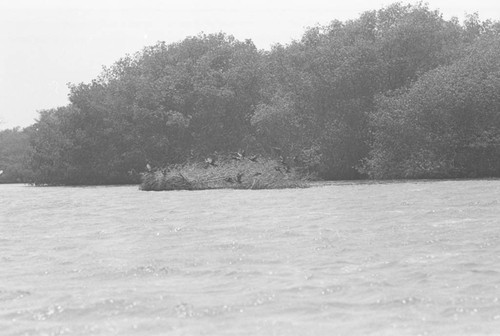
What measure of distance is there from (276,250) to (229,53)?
71.0 meters

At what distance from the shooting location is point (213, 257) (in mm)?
16688

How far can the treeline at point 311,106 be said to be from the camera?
6138 cm

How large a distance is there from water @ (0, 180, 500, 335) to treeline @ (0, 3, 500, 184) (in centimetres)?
3610

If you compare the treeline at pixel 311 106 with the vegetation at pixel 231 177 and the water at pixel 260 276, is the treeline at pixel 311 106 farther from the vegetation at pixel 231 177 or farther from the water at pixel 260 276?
the water at pixel 260 276

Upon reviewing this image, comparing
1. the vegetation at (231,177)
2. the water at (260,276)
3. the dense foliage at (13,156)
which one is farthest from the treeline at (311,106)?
the water at (260,276)

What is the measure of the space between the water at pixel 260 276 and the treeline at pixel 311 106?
Result: 3610 cm

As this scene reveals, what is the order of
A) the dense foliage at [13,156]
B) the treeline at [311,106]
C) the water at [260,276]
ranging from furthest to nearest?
the dense foliage at [13,156], the treeline at [311,106], the water at [260,276]

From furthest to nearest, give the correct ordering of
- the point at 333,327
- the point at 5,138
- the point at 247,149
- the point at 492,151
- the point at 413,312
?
the point at 5,138 < the point at 247,149 < the point at 492,151 < the point at 413,312 < the point at 333,327

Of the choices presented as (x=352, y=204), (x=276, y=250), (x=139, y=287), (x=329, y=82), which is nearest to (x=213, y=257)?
(x=276, y=250)

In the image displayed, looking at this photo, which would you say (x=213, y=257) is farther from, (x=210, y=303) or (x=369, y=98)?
(x=369, y=98)

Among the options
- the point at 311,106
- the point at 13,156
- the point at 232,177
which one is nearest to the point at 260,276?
the point at 232,177

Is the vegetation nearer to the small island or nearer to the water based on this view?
the small island

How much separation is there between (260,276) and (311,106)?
61.5m

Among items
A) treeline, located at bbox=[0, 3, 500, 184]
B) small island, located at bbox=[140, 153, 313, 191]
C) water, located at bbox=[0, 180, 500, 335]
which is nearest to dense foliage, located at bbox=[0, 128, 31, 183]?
treeline, located at bbox=[0, 3, 500, 184]
